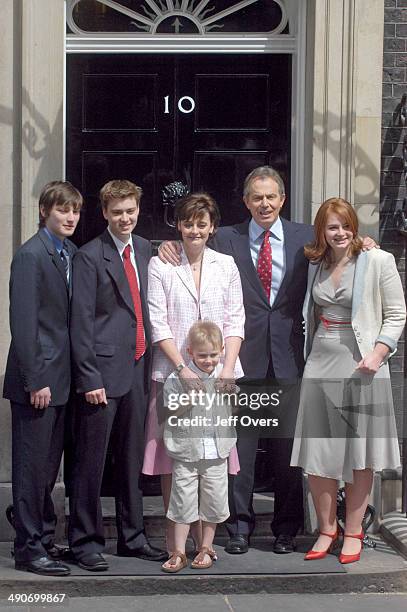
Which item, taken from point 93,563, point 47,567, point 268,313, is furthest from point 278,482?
point 47,567

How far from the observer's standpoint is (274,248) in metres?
7.13

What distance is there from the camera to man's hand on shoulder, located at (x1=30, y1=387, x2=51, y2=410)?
6.56m

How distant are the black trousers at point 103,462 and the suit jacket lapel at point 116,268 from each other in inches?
14.0

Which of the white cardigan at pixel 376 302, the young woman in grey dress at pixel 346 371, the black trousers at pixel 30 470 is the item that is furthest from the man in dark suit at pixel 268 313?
the black trousers at pixel 30 470

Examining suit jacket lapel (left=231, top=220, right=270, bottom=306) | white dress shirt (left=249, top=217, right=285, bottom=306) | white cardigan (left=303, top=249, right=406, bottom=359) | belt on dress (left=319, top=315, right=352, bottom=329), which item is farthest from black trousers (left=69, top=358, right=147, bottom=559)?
white cardigan (left=303, top=249, right=406, bottom=359)

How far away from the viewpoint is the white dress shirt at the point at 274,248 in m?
7.10

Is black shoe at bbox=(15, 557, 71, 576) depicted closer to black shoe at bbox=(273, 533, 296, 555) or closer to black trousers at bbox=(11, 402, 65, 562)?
black trousers at bbox=(11, 402, 65, 562)

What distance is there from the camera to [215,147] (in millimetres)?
8016

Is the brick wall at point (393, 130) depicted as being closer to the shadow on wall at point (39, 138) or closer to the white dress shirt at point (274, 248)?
the white dress shirt at point (274, 248)

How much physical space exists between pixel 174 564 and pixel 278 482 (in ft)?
2.75

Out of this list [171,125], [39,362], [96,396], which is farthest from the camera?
[171,125]

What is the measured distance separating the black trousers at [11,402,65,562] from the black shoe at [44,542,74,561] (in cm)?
18

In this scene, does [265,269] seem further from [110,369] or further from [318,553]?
[318,553]

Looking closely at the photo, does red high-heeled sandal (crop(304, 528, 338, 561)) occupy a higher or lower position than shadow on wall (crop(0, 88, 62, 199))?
lower
